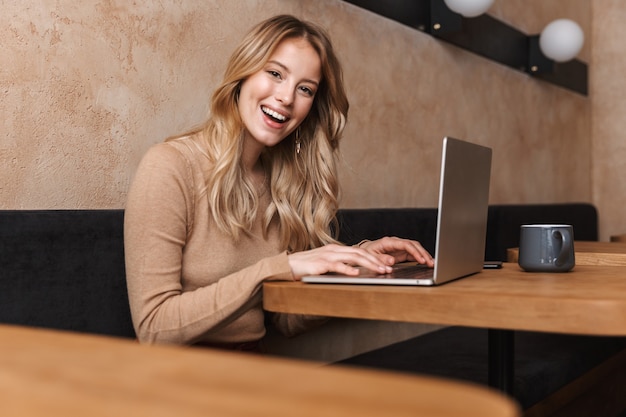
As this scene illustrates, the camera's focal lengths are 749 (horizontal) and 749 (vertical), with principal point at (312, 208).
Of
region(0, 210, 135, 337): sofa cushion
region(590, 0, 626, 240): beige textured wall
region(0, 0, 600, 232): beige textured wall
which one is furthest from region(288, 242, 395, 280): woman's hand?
region(590, 0, 626, 240): beige textured wall

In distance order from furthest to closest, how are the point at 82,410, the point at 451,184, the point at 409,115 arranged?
the point at 409,115, the point at 451,184, the point at 82,410

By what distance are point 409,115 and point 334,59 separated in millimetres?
1296

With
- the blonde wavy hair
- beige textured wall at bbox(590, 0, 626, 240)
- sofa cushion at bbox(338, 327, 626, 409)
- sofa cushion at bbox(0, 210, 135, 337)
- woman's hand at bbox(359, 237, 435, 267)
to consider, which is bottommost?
sofa cushion at bbox(338, 327, 626, 409)

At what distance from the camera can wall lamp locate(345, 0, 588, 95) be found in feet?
9.73

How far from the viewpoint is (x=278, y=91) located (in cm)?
164

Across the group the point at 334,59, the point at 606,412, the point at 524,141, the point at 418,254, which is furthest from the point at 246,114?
the point at 524,141

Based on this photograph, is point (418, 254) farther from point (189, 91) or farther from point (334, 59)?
point (189, 91)

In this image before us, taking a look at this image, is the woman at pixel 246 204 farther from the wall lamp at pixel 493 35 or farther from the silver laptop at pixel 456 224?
the wall lamp at pixel 493 35

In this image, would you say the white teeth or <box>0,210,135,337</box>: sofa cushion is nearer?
<box>0,210,135,337</box>: sofa cushion

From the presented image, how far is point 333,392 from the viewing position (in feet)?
1.42

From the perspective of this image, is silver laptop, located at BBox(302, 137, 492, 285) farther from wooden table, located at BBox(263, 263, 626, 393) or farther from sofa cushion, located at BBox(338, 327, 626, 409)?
sofa cushion, located at BBox(338, 327, 626, 409)

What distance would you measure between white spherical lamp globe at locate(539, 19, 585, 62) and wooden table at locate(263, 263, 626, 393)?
2.80 meters

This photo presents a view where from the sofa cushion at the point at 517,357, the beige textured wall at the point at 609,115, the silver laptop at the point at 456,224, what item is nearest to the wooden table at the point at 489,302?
the silver laptop at the point at 456,224

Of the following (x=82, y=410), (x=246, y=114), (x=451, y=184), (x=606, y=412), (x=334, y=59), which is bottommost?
(x=606, y=412)
